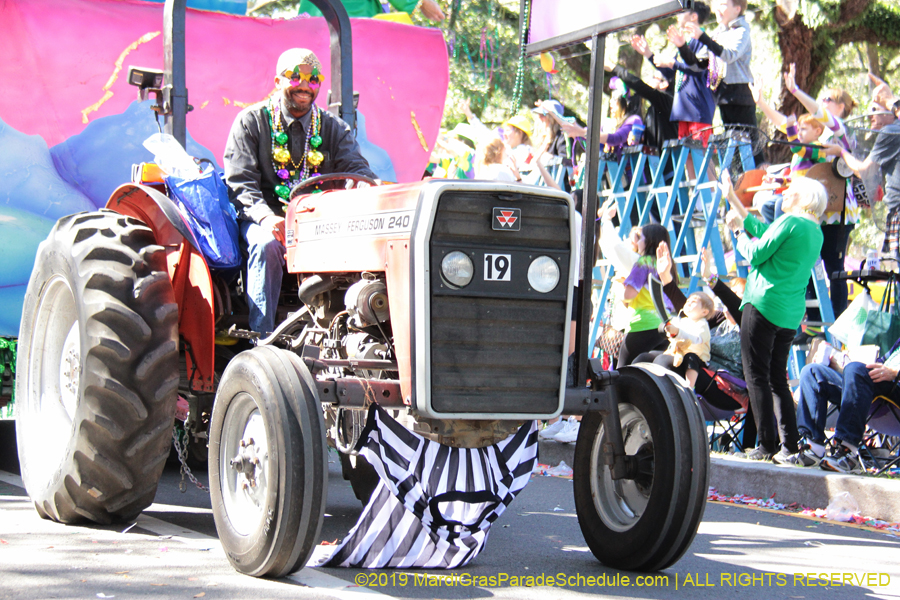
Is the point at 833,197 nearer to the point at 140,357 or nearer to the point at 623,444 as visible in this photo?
the point at 623,444

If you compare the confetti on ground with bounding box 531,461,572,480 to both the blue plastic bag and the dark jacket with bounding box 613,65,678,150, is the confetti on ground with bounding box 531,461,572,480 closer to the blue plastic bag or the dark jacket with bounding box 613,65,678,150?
the blue plastic bag

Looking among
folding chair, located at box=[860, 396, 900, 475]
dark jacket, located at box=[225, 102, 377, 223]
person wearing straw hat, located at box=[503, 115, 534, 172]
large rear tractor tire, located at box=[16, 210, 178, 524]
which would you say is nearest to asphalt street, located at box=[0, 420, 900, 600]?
large rear tractor tire, located at box=[16, 210, 178, 524]

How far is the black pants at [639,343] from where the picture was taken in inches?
353

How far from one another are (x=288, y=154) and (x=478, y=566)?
2.49 metres

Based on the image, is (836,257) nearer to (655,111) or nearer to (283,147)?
(655,111)

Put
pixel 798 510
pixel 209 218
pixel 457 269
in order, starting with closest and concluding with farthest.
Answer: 1. pixel 457 269
2. pixel 209 218
3. pixel 798 510

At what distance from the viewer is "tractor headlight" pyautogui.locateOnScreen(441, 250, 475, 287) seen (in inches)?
164

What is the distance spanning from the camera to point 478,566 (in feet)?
15.4

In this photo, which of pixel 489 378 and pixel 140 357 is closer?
pixel 489 378

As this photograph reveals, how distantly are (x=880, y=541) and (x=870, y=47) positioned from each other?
14711mm

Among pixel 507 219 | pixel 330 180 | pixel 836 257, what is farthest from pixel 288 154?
pixel 836 257

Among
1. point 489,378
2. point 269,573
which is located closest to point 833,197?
point 489,378

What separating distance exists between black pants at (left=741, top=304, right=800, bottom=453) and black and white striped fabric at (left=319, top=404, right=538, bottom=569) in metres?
3.61

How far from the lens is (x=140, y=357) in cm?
492
